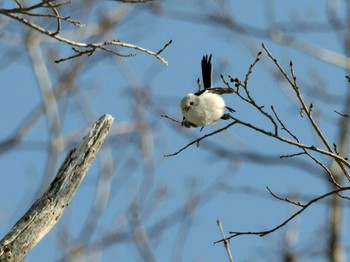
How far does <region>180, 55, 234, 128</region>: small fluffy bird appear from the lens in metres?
3.60

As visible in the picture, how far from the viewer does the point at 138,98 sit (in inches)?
313

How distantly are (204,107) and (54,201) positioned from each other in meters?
0.92

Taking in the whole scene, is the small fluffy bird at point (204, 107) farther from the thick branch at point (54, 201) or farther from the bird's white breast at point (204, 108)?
the thick branch at point (54, 201)

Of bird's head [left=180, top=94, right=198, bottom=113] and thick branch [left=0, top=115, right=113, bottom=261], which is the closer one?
thick branch [left=0, top=115, right=113, bottom=261]

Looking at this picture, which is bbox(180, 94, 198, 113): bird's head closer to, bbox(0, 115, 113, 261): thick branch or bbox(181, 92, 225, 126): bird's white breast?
bbox(181, 92, 225, 126): bird's white breast

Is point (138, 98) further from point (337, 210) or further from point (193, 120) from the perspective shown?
point (193, 120)

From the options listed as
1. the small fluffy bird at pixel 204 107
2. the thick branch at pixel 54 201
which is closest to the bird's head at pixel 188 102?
the small fluffy bird at pixel 204 107

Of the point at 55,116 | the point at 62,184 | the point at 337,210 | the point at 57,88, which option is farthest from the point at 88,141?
the point at 57,88

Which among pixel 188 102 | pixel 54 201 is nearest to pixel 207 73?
pixel 188 102

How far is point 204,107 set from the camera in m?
3.60

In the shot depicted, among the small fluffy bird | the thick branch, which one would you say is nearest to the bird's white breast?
the small fluffy bird

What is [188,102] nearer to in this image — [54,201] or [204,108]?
[204,108]

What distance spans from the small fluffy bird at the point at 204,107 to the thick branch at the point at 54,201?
1.61ft

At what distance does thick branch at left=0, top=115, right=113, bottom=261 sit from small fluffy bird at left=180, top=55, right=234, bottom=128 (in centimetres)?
49
